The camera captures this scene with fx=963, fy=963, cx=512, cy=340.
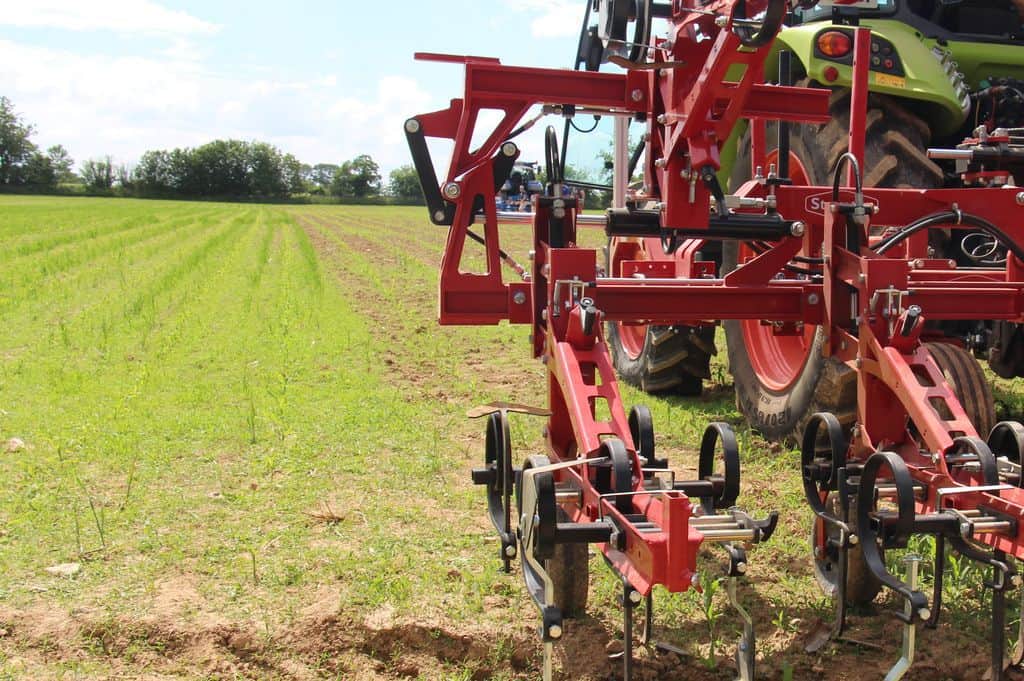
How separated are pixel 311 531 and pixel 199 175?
267 feet

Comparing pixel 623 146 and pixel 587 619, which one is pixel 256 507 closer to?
pixel 587 619

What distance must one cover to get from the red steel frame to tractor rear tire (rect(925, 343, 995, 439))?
308 millimetres

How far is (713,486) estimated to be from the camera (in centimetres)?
296

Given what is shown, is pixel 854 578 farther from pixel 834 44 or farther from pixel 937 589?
pixel 834 44

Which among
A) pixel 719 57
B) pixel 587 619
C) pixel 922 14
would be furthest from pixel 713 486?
pixel 922 14

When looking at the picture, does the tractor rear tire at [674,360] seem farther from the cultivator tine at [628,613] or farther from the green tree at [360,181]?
the green tree at [360,181]

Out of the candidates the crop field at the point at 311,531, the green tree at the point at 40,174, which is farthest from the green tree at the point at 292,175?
the crop field at the point at 311,531

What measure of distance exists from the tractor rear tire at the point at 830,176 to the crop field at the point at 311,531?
29 centimetres

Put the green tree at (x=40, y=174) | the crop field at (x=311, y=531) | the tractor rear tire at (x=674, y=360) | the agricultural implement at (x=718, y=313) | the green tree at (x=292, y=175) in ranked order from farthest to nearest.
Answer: the green tree at (x=292, y=175) < the green tree at (x=40, y=174) < the tractor rear tire at (x=674, y=360) < the crop field at (x=311, y=531) < the agricultural implement at (x=718, y=313)

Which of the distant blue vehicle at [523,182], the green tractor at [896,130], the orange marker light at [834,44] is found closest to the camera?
the distant blue vehicle at [523,182]

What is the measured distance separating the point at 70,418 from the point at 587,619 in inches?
150

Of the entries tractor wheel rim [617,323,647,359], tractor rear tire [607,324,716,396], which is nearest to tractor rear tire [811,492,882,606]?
tractor rear tire [607,324,716,396]

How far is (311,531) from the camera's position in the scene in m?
3.92

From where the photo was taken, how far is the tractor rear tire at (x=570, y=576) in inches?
118
